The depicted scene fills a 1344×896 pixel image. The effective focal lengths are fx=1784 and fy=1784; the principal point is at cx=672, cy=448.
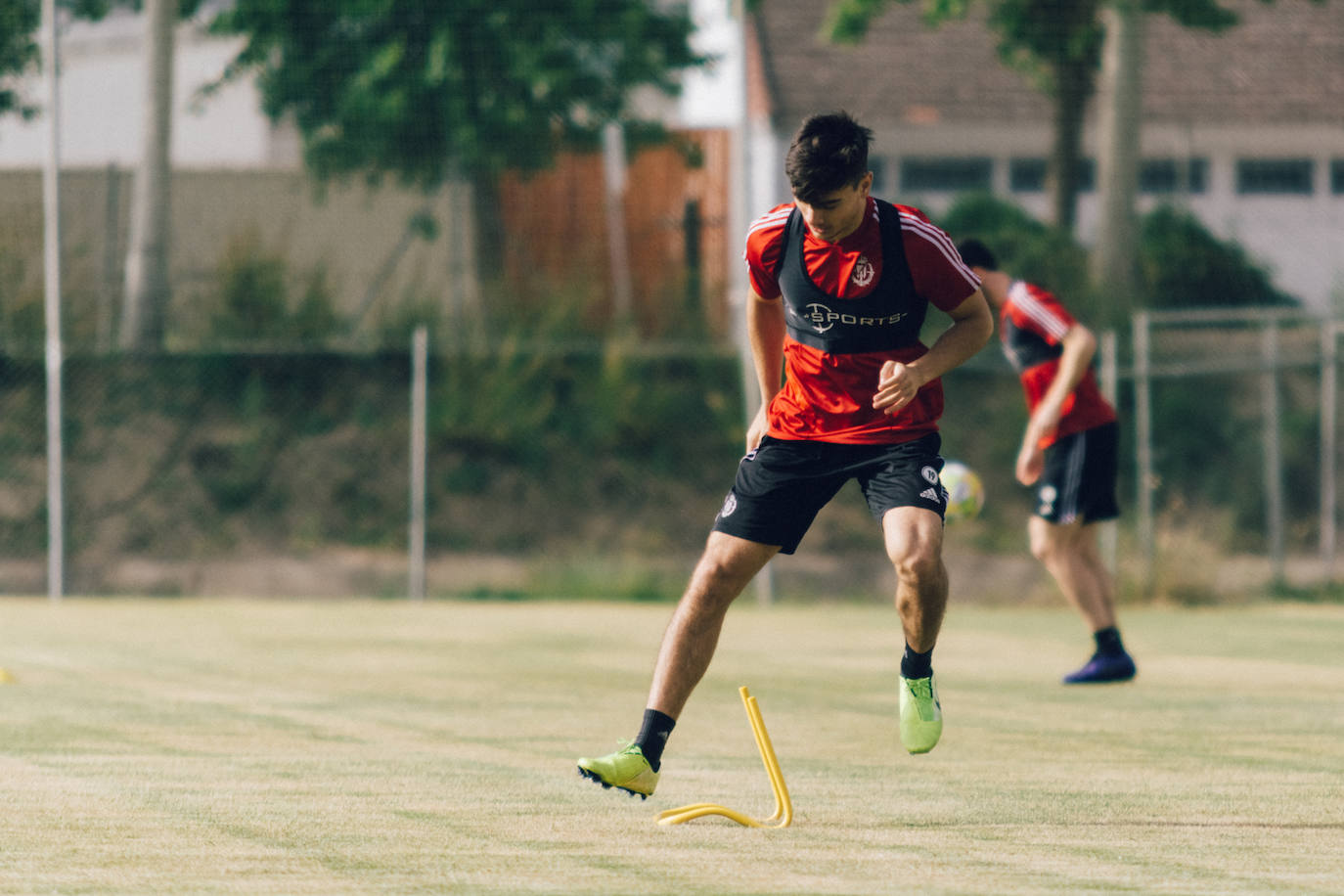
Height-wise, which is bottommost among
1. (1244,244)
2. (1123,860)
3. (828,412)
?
(1123,860)

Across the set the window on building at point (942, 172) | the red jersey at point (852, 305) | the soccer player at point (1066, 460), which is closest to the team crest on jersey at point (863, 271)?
the red jersey at point (852, 305)

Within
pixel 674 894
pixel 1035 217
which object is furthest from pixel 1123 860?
pixel 1035 217

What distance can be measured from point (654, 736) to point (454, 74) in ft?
39.1

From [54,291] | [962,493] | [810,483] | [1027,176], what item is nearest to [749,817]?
[810,483]

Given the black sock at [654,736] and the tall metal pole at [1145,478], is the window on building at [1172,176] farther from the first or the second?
the black sock at [654,736]

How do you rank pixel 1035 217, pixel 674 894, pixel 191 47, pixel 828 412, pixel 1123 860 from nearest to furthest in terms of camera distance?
pixel 674 894 → pixel 1123 860 → pixel 828 412 → pixel 191 47 → pixel 1035 217

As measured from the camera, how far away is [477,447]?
57.0 feet

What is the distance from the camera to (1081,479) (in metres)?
7.93

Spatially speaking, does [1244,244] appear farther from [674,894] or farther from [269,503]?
[674,894]

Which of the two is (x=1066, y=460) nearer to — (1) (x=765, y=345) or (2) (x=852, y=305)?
(1) (x=765, y=345)

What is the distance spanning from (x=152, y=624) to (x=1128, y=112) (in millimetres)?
10064

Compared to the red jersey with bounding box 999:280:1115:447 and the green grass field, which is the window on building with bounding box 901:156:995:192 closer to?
the green grass field

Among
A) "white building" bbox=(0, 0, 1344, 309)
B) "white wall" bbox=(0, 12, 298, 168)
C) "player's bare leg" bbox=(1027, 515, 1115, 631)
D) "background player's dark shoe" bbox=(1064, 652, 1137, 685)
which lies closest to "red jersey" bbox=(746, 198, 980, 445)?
"player's bare leg" bbox=(1027, 515, 1115, 631)

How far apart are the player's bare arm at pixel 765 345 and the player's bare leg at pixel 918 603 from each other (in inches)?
20.8
